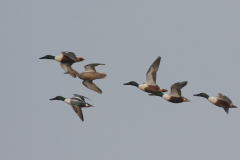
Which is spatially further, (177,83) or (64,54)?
(64,54)

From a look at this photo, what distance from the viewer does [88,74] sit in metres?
22.9

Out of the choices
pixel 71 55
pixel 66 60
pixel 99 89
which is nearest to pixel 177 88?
pixel 99 89

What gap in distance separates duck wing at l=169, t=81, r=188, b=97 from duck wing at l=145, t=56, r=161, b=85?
99 centimetres

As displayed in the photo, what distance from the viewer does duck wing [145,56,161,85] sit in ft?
71.4

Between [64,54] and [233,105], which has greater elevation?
[64,54]

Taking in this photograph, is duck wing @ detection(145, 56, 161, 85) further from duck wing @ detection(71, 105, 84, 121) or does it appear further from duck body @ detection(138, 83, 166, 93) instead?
duck wing @ detection(71, 105, 84, 121)

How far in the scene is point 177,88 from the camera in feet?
70.3

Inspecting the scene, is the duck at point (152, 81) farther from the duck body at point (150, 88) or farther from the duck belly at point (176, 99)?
the duck belly at point (176, 99)

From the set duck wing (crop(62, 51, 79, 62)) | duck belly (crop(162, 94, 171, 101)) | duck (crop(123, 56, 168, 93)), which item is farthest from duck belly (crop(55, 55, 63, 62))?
duck belly (crop(162, 94, 171, 101))

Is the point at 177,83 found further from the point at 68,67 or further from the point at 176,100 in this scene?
the point at 68,67

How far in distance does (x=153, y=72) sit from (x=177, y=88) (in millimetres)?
1299

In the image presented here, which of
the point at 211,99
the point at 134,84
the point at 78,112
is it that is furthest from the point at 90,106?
the point at 211,99

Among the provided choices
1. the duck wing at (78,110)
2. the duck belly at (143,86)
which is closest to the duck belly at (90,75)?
the duck wing at (78,110)

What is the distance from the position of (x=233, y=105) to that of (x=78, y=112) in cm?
679
